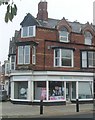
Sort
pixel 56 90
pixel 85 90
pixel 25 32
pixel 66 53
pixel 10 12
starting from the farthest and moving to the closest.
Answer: pixel 85 90 < pixel 66 53 < pixel 25 32 < pixel 56 90 < pixel 10 12

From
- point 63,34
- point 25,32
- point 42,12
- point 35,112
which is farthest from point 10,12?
point 42,12

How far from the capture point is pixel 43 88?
3438 cm

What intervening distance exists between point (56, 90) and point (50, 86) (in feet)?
2.96

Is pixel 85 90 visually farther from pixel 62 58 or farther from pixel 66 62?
pixel 62 58

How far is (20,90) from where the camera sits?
1407 inches

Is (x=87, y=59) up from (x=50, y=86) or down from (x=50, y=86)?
up

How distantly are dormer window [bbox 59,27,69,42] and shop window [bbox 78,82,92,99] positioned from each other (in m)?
5.41

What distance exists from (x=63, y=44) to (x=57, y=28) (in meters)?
2.08

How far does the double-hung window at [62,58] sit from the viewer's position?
3578 cm

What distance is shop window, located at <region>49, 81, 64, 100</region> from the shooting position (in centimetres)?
3481

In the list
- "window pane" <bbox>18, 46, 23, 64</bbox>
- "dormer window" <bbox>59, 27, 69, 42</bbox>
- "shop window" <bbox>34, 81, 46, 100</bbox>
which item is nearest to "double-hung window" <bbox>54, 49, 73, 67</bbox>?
"dormer window" <bbox>59, 27, 69, 42</bbox>

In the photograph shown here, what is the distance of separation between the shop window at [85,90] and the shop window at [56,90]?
2.26 meters

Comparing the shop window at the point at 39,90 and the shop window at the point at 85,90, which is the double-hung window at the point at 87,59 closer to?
the shop window at the point at 85,90

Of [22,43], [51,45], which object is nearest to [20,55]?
[22,43]
